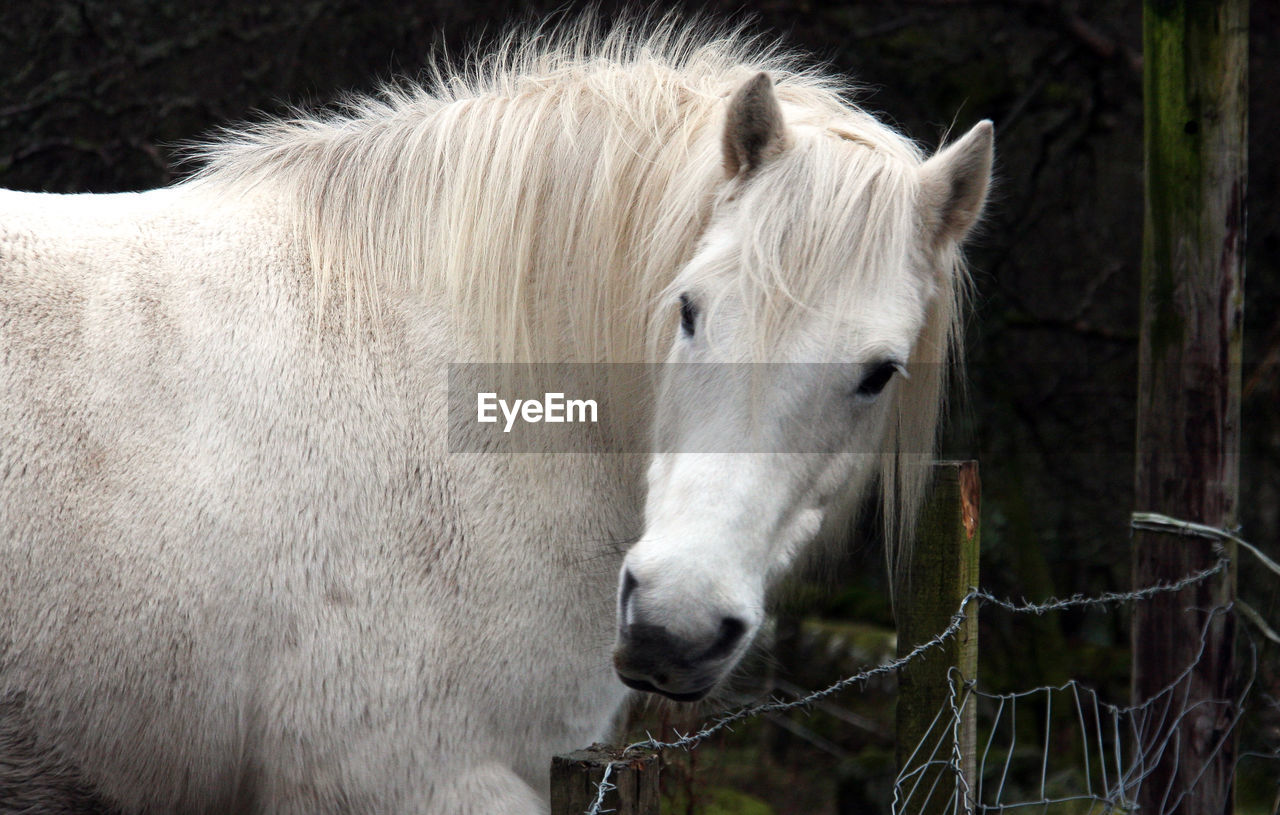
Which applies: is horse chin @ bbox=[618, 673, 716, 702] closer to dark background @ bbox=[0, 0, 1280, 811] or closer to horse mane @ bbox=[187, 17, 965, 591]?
horse mane @ bbox=[187, 17, 965, 591]

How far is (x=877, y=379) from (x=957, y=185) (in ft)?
1.31

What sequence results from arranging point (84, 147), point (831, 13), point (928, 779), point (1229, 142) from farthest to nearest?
1. point (831, 13)
2. point (84, 147)
3. point (1229, 142)
4. point (928, 779)

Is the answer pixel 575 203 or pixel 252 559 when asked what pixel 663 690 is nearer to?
pixel 252 559

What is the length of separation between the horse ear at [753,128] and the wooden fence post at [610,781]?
103 centimetres

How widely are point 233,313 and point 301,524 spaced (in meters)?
0.41

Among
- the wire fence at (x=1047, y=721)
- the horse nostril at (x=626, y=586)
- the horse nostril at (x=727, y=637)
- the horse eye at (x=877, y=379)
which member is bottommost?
the wire fence at (x=1047, y=721)

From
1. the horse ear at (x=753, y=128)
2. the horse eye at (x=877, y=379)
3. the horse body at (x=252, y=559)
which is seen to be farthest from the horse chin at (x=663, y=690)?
the horse ear at (x=753, y=128)

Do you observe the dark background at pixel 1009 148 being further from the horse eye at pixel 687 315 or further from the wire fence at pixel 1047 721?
the horse eye at pixel 687 315

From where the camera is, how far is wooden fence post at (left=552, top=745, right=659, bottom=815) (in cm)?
116

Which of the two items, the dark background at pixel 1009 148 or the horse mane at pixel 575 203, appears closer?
the horse mane at pixel 575 203

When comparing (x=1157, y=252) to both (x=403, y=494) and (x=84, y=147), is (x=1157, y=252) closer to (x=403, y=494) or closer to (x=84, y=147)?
(x=403, y=494)

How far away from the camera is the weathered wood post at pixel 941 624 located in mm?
1908

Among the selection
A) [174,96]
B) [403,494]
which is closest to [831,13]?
[174,96]

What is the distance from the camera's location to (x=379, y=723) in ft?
5.67
